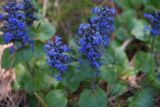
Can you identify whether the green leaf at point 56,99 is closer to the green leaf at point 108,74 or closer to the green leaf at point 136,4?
the green leaf at point 108,74

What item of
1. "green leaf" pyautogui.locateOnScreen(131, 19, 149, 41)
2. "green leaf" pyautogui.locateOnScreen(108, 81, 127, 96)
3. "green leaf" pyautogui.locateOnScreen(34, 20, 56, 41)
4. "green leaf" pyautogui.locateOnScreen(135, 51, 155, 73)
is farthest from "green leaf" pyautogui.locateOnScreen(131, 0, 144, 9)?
"green leaf" pyautogui.locateOnScreen(34, 20, 56, 41)

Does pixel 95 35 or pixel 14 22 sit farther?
pixel 14 22

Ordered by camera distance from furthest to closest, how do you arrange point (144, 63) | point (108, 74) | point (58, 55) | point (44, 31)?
point (144, 63)
point (44, 31)
point (108, 74)
point (58, 55)

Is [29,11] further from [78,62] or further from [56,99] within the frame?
[56,99]

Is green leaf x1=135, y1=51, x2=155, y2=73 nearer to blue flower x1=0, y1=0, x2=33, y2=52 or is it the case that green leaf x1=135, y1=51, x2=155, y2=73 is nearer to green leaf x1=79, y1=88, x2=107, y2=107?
green leaf x1=79, y1=88, x2=107, y2=107

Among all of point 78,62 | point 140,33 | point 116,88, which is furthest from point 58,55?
point 140,33

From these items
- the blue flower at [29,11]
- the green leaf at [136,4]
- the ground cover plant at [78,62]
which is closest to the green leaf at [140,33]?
the ground cover plant at [78,62]
